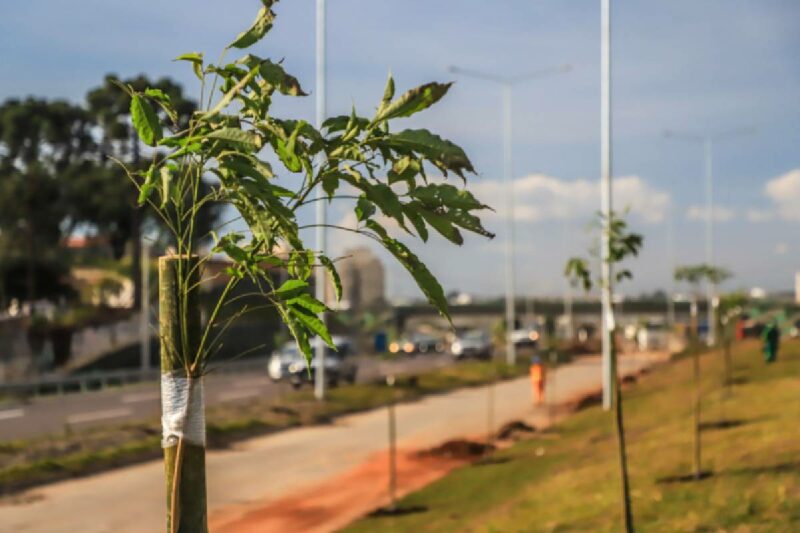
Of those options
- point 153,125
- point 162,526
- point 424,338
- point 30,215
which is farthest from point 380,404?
point 424,338

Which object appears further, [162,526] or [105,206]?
[105,206]

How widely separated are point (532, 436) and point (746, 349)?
16.3m

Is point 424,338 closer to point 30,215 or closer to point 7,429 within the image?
point 30,215

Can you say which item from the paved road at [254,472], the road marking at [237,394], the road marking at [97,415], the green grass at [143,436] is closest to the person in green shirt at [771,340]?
the green grass at [143,436]

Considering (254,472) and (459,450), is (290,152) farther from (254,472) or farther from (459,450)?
(459,450)

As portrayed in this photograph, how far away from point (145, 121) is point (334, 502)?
46.2 ft

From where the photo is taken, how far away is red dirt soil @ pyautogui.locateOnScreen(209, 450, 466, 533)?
15289 mm

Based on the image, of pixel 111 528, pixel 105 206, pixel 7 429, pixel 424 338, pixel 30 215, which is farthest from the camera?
pixel 424 338

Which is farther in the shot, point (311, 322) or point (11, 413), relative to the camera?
point (11, 413)

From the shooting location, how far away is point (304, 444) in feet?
81.4

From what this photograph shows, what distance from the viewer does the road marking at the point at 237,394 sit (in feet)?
116

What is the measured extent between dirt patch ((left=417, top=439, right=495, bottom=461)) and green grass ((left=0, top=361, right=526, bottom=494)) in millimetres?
2682

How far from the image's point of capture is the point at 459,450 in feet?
71.6

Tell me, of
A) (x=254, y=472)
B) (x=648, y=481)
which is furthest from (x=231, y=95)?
(x=254, y=472)
